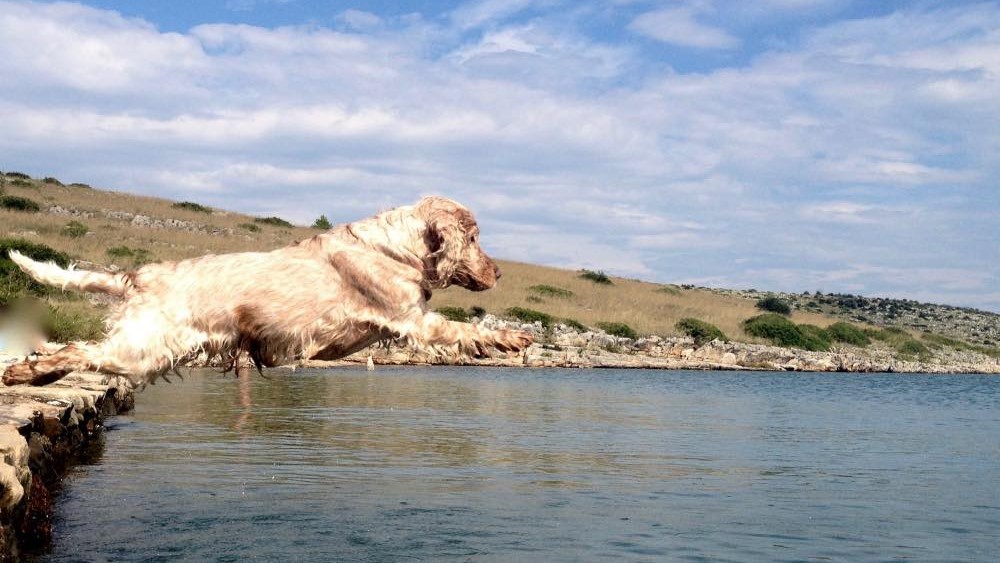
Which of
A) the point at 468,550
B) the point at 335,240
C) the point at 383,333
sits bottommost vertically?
the point at 468,550

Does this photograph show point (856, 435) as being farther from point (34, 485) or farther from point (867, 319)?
point (867, 319)

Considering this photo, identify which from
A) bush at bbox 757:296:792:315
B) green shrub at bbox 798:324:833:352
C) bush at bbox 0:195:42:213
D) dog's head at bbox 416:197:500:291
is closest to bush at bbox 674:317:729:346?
green shrub at bbox 798:324:833:352

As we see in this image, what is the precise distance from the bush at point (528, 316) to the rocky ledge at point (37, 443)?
30544mm

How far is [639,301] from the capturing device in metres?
59.2

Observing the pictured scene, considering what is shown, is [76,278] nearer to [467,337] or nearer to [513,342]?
[467,337]

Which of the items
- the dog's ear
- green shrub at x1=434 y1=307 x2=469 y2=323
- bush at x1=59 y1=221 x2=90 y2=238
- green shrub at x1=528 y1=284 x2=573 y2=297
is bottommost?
the dog's ear

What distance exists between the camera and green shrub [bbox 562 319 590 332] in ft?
150

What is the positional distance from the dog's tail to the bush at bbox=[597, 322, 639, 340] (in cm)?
3925

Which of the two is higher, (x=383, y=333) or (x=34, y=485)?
(x=383, y=333)

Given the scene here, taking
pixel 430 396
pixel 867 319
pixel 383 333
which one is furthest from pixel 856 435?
pixel 867 319

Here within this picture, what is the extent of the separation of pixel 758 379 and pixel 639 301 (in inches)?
964

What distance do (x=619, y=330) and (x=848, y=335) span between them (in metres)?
18.3

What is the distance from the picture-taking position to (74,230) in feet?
159

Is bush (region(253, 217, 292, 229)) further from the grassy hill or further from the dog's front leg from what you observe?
the dog's front leg
